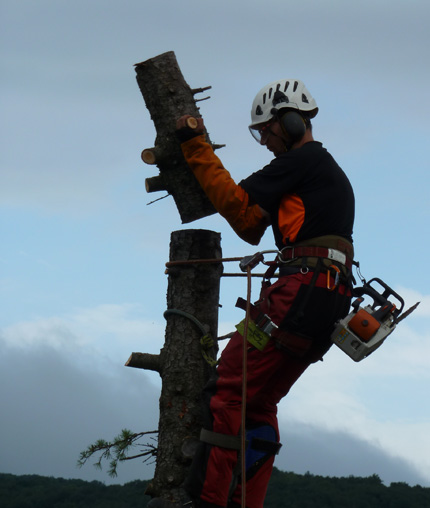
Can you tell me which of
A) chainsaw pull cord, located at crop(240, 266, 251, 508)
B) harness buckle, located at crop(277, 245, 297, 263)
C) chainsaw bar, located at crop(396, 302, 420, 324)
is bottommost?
chainsaw pull cord, located at crop(240, 266, 251, 508)

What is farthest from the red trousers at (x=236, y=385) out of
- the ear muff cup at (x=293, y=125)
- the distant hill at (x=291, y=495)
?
the distant hill at (x=291, y=495)

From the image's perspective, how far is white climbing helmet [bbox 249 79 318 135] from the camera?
232 inches

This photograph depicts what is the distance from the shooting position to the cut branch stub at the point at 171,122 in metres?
6.37

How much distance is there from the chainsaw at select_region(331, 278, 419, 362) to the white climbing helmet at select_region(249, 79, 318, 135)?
1.50 meters

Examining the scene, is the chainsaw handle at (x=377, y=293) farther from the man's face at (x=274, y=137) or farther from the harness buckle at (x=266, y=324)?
the man's face at (x=274, y=137)

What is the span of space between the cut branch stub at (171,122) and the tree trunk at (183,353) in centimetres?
25

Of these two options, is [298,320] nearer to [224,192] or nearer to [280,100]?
[224,192]

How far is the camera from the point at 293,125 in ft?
18.9

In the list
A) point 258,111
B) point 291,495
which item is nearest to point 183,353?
point 258,111

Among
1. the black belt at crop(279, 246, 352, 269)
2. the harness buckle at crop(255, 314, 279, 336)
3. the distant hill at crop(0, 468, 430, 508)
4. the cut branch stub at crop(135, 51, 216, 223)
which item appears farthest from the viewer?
the distant hill at crop(0, 468, 430, 508)

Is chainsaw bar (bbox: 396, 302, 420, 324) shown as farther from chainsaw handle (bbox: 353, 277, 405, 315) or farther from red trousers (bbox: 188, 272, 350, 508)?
red trousers (bbox: 188, 272, 350, 508)

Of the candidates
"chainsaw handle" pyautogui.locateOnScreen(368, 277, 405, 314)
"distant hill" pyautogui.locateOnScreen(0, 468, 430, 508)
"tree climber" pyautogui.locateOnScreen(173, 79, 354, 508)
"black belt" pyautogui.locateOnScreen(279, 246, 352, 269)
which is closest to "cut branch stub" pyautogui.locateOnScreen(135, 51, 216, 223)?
"tree climber" pyautogui.locateOnScreen(173, 79, 354, 508)

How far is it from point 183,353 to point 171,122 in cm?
186

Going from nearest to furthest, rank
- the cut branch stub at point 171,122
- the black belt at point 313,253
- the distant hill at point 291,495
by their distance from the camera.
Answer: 1. the black belt at point 313,253
2. the cut branch stub at point 171,122
3. the distant hill at point 291,495
